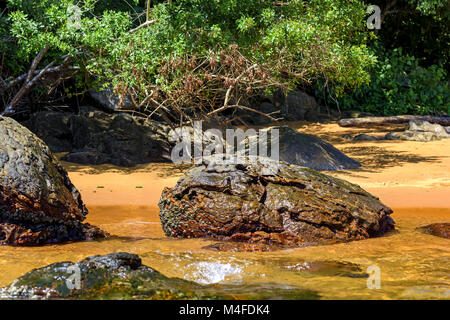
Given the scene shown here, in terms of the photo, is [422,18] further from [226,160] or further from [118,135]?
[226,160]

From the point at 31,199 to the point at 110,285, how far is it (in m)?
2.22

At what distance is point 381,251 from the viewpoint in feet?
16.9

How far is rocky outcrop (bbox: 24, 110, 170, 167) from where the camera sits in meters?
10.6

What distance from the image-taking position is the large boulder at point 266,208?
5.45 m

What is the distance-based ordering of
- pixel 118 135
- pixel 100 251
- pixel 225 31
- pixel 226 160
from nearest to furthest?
pixel 100 251, pixel 226 160, pixel 225 31, pixel 118 135

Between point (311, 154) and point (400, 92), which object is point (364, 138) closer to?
point (311, 154)

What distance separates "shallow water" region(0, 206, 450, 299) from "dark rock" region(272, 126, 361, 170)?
3638 mm

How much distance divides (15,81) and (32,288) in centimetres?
910

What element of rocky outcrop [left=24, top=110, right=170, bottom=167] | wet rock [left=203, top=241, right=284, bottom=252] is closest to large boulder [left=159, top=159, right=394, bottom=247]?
wet rock [left=203, top=241, right=284, bottom=252]

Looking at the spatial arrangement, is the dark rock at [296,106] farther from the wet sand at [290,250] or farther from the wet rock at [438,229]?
the wet rock at [438,229]

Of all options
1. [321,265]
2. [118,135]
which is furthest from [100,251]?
[118,135]
